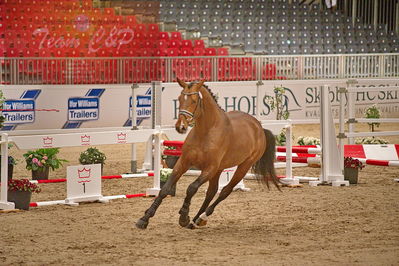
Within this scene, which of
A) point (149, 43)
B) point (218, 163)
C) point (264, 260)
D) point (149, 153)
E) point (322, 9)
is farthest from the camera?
point (322, 9)

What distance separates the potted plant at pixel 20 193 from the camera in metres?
9.86

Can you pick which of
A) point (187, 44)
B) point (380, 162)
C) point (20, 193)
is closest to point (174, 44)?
point (187, 44)

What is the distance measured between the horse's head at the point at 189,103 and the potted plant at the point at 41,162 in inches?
184

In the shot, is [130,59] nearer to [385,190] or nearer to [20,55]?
[20,55]

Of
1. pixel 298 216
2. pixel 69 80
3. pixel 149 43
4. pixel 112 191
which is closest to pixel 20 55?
pixel 69 80

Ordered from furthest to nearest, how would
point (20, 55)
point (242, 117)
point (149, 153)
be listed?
point (20, 55) → point (149, 153) → point (242, 117)

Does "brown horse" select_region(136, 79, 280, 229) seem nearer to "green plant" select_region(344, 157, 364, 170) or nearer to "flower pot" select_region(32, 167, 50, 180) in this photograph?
"green plant" select_region(344, 157, 364, 170)

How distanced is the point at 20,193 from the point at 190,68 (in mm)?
11097

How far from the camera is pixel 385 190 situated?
39.1 feet

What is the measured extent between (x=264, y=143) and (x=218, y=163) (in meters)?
1.03

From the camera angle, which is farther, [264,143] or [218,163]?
[264,143]

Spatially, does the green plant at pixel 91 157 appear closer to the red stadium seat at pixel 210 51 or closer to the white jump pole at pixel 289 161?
the white jump pole at pixel 289 161

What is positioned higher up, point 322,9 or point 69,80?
point 322,9

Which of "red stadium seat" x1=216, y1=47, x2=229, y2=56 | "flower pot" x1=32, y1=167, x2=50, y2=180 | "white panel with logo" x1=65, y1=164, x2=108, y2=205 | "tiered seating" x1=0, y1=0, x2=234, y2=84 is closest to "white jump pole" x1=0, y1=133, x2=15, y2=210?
"white panel with logo" x1=65, y1=164, x2=108, y2=205
